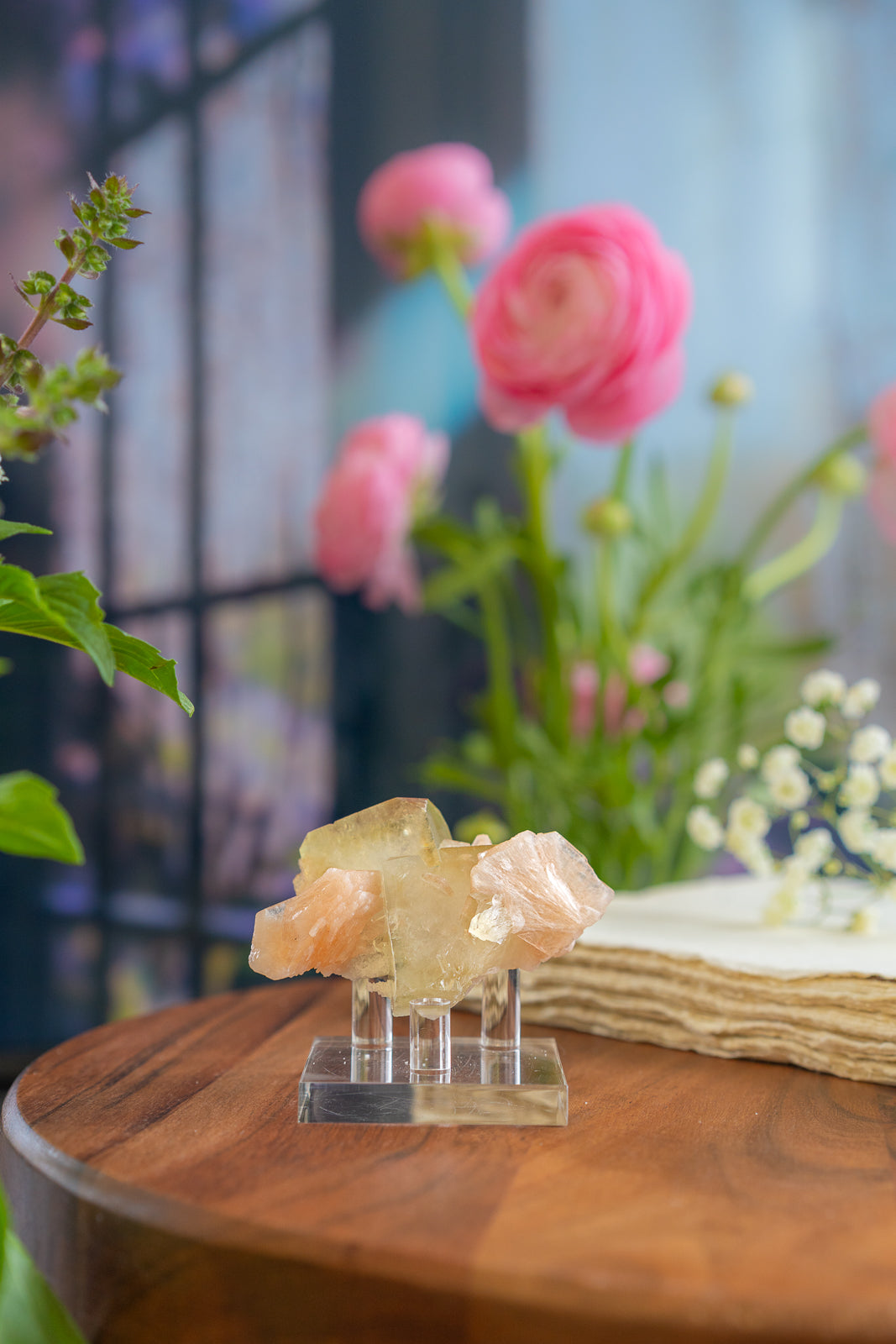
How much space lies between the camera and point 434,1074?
47 cm

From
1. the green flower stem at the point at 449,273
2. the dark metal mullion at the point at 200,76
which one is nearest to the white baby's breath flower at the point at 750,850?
the green flower stem at the point at 449,273

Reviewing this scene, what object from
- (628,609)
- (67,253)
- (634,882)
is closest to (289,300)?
(628,609)

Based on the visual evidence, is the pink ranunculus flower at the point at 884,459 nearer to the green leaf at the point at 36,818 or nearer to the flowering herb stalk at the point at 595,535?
the flowering herb stalk at the point at 595,535

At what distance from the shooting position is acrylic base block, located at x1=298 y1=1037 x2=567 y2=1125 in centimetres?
44

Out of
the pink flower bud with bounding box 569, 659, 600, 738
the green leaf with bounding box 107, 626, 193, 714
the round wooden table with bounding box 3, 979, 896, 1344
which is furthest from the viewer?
the pink flower bud with bounding box 569, 659, 600, 738

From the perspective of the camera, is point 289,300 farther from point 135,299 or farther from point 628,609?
point 628,609

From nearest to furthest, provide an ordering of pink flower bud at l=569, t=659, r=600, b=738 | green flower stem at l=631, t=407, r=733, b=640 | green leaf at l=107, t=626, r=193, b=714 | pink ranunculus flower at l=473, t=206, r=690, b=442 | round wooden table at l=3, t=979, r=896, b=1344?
1. round wooden table at l=3, t=979, r=896, b=1344
2. green leaf at l=107, t=626, r=193, b=714
3. pink ranunculus flower at l=473, t=206, r=690, b=442
4. green flower stem at l=631, t=407, r=733, b=640
5. pink flower bud at l=569, t=659, r=600, b=738

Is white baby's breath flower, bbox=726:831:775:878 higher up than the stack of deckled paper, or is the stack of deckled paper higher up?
white baby's breath flower, bbox=726:831:775:878

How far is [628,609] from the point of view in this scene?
133 centimetres

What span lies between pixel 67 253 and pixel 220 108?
3.70 ft

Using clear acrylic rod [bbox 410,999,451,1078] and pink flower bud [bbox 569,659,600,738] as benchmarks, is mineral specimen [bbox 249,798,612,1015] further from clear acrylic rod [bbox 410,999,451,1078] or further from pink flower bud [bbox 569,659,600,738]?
pink flower bud [bbox 569,659,600,738]

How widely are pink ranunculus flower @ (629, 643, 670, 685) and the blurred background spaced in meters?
0.20

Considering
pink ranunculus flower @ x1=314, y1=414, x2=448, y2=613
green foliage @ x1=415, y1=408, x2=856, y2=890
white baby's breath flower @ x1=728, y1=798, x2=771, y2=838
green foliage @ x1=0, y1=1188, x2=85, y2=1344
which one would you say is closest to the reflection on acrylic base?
green foliage @ x1=0, y1=1188, x2=85, y2=1344

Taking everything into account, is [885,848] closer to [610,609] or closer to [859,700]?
[859,700]
